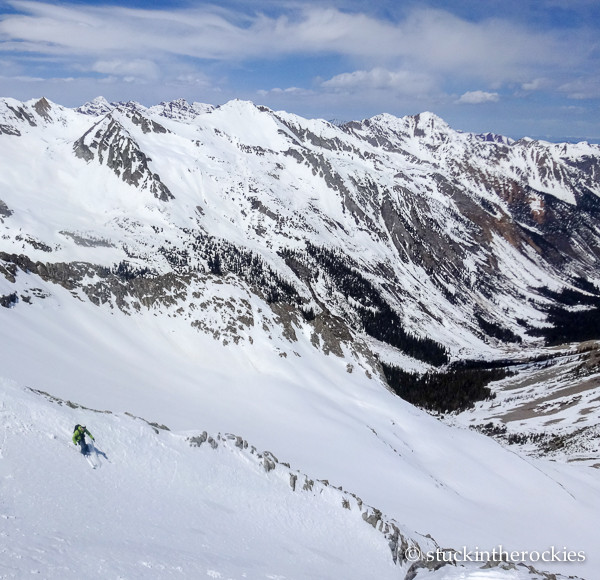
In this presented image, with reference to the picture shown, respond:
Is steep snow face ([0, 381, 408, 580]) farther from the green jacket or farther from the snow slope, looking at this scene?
the green jacket

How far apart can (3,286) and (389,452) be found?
62.4 m

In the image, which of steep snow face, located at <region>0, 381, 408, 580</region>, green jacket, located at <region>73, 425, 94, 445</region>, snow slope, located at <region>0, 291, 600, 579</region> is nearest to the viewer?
steep snow face, located at <region>0, 381, 408, 580</region>

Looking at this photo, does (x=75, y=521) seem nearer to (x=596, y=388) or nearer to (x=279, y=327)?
(x=279, y=327)

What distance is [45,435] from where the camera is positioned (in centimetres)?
2702

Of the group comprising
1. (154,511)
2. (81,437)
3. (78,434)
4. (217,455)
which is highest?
(78,434)

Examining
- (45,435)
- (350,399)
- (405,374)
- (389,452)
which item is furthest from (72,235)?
(45,435)

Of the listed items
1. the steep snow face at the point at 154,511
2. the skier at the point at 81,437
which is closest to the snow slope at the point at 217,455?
the steep snow face at the point at 154,511

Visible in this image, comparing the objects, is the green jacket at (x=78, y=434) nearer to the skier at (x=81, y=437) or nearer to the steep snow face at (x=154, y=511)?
the skier at (x=81, y=437)

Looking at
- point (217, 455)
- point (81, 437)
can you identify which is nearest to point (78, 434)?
point (81, 437)

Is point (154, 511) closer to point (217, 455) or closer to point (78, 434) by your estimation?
point (78, 434)

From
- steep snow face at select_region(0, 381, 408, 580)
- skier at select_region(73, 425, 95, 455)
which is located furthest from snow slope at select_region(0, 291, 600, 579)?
skier at select_region(73, 425, 95, 455)

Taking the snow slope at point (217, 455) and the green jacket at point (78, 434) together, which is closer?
the snow slope at point (217, 455)

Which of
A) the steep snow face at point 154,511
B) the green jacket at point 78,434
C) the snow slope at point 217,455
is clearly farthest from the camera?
the green jacket at point 78,434

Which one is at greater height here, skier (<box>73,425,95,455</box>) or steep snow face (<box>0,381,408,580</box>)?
skier (<box>73,425,95,455</box>)
